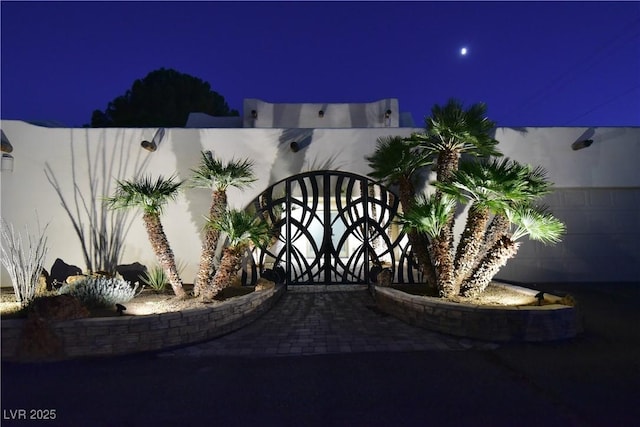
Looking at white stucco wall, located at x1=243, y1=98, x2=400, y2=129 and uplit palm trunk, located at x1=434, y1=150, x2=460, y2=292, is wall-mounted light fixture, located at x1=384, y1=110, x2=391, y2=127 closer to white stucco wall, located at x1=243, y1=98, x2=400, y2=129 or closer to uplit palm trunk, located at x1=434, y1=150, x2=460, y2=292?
white stucco wall, located at x1=243, y1=98, x2=400, y2=129

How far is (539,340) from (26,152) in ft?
37.9

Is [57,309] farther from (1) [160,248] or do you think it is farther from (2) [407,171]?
(2) [407,171]

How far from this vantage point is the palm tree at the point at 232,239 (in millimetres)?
5828

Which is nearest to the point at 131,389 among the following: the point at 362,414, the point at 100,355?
the point at 100,355

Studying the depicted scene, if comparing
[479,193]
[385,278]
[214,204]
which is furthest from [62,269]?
[479,193]

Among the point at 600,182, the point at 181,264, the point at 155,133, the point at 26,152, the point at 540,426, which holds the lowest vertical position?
the point at 540,426

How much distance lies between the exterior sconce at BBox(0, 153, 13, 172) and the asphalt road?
602cm

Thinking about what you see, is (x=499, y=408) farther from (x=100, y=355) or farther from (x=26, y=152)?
(x=26, y=152)

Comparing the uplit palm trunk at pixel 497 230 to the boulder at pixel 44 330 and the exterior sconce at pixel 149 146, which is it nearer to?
the boulder at pixel 44 330

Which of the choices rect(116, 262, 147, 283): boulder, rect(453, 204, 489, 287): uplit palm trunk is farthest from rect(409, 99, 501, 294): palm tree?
rect(116, 262, 147, 283): boulder

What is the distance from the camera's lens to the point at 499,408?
308 cm

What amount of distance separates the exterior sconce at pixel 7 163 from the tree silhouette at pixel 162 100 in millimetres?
15739

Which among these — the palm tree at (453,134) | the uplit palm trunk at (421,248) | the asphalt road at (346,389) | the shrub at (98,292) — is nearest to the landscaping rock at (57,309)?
the asphalt road at (346,389)

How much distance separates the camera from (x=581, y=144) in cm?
862
